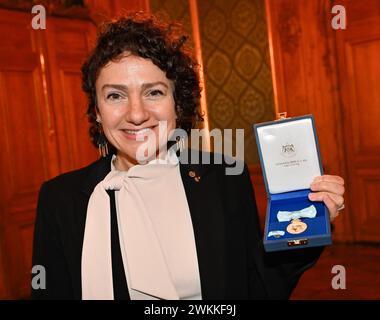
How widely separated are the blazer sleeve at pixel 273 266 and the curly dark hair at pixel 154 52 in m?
0.48

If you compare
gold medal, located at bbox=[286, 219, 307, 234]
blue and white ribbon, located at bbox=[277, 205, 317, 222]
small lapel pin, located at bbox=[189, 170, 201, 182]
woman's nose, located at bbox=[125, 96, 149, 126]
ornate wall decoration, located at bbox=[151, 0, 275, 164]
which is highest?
ornate wall decoration, located at bbox=[151, 0, 275, 164]

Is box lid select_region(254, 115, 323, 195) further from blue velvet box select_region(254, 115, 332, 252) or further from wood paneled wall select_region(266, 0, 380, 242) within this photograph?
wood paneled wall select_region(266, 0, 380, 242)

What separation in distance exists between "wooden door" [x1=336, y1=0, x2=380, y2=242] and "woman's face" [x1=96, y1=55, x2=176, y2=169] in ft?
13.2

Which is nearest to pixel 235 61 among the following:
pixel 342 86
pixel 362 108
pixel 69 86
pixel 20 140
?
pixel 342 86

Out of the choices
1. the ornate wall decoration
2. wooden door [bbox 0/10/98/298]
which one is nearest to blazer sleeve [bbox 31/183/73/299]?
wooden door [bbox 0/10/98/298]

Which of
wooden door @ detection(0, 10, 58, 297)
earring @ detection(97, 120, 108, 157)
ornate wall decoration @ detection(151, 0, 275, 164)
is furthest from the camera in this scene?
ornate wall decoration @ detection(151, 0, 275, 164)

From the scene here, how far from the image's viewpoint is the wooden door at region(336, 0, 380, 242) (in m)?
4.98

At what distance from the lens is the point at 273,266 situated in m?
1.50

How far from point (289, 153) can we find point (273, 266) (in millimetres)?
471

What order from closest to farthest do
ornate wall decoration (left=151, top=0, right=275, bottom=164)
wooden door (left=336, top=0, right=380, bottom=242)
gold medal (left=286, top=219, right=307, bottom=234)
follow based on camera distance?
gold medal (left=286, top=219, right=307, bottom=234) → wooden door (left=336, top=0, right=380, bottom=242) → ornate wall decoration (left=151, top=0, right=275, bottom=164)

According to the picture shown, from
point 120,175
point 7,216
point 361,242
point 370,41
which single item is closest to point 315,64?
point 370,41
